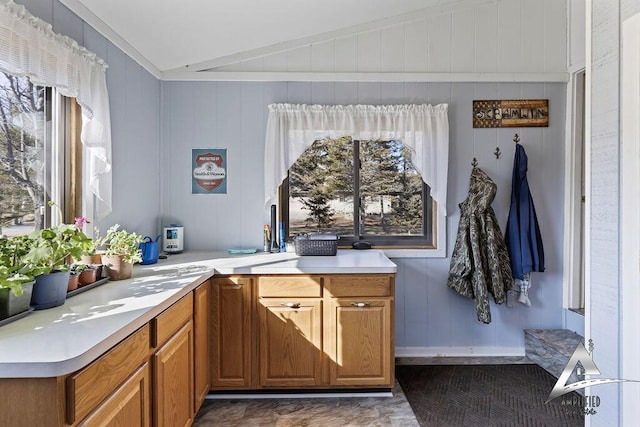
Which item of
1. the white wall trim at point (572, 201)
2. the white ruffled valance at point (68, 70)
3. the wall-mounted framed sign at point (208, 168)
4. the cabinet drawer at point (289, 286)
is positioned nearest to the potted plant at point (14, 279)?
the white ruffled valance at point (68, 70)

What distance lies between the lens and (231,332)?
2.45m

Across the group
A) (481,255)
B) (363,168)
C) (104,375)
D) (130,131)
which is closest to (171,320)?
(104,375)

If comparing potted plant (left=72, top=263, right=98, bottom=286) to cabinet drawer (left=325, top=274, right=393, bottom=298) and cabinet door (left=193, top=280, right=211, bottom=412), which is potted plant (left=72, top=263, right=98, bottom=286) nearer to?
cabinet door (left=193, top=280, right=211, bottom=412)

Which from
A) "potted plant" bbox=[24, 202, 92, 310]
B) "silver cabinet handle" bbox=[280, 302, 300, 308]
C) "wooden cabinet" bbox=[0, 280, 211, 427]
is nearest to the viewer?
"wooden cabinet" bbox=[0, 280, 211, 427]

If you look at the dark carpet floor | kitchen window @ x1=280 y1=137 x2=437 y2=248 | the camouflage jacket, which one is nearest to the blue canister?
kitchen window @ x1=280 y1=137 x2=437 y2=248

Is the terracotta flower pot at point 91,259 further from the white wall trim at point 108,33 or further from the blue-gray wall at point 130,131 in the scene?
the white wall trim at point 108,33

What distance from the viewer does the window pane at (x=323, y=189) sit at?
3.14 meters

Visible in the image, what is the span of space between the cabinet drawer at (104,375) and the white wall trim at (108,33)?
1.64 m

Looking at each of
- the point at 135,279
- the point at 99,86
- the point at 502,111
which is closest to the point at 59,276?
the point at 135,279

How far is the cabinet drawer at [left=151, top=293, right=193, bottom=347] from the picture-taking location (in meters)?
1.63

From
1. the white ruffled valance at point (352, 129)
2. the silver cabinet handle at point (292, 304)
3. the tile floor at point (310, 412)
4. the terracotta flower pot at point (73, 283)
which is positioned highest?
the white ruffled valance at point (352, 129)

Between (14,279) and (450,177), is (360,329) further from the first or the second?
(14,279)

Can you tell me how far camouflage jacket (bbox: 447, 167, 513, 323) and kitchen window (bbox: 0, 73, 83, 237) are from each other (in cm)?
250

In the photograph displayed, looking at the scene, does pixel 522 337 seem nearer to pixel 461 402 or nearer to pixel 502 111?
pixel 461 402
